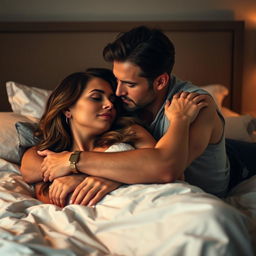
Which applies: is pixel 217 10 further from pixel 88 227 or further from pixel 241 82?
pixel 88 227

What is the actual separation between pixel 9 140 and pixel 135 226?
111 cm

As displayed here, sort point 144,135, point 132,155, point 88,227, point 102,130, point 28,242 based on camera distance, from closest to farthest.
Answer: point 28,242 < point 88,227 < point 132,155 < point 144,135 < point 102,130

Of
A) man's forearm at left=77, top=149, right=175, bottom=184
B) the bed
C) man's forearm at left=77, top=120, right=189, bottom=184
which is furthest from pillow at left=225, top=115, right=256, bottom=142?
man's forearm at left=77, top=149, right=175, bottom=184

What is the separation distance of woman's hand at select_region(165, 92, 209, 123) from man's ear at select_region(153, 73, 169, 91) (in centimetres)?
15

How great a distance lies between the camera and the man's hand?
59.5 inches

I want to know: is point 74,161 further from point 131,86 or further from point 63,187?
point 131,86

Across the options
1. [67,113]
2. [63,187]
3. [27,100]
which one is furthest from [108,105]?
[27,100]

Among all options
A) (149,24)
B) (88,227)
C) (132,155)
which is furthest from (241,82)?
(88,227)

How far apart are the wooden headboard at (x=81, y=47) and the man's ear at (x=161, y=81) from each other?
50.7 inches

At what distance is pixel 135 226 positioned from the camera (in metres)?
1.16

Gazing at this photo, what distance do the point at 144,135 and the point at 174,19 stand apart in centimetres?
172

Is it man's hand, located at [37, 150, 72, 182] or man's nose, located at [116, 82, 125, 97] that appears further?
man's nose, located at [116, 82, 125, 97]

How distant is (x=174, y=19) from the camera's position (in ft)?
10.1

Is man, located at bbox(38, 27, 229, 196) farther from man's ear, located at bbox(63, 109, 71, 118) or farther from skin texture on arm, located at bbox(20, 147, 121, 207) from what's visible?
man's ear, located at bbox(63, 109, 71, 118)
